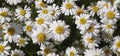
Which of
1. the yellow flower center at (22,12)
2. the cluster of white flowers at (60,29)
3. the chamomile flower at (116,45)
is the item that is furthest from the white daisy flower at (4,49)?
the chamomile flower at (116,45)

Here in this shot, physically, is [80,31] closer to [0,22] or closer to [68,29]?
[68,29]

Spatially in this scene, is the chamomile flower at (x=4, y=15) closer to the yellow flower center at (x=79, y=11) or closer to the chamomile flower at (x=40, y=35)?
the chamomile flower at (x=40, y=35)

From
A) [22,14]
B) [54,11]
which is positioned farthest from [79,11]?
[22,14]

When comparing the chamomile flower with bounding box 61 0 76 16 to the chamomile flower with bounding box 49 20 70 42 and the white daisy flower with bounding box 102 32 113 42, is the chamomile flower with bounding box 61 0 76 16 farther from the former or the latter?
the white daisy flower with bounding box 102 32 113 42

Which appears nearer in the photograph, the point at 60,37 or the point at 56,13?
the point at 60,37

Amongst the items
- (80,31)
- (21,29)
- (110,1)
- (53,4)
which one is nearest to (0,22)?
(21,29)

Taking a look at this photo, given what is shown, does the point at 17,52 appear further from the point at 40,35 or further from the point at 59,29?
the point at 59,29

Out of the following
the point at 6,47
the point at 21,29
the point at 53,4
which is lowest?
the point at 6,47
